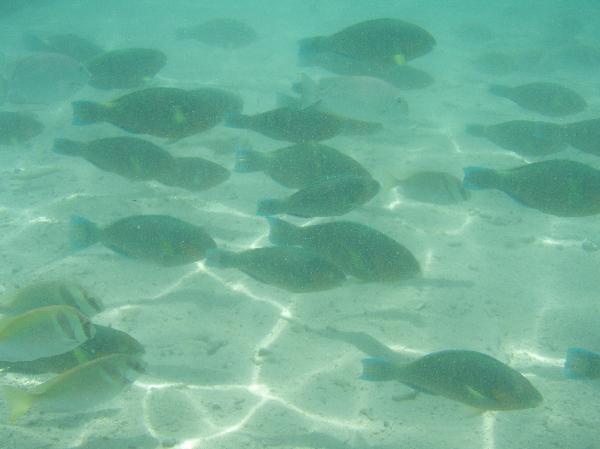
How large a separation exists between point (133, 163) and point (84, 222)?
1164 mm

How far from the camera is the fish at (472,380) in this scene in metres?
2.86

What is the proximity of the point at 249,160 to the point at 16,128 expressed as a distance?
5007 mm

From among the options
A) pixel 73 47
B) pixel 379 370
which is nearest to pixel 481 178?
pixel 379 370

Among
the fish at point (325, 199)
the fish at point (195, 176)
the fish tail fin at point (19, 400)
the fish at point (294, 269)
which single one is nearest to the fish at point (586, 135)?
the fish at point (325, 199)

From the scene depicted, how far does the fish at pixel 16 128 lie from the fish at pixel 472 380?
777 cm

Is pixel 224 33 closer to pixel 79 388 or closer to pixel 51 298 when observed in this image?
pixel 51 298

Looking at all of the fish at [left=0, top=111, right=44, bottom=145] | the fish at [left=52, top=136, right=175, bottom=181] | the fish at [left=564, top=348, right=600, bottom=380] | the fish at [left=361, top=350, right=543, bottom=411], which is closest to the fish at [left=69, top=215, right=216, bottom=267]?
the fish at [left=52, top=136, right=175, bottom=181]

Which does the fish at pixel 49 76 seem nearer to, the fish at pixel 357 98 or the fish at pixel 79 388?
the fish at pixel 357 98

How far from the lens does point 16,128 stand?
766 cm

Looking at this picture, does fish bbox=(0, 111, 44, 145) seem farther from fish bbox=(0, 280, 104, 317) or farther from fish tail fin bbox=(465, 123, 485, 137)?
fish tail fin bbox=(465, 123, 485, 137)

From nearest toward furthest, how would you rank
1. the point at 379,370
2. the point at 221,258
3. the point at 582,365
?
the point at 379,370
the point at 582,365
the point at 221,258

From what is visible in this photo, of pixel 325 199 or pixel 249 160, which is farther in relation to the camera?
pixel 249 160

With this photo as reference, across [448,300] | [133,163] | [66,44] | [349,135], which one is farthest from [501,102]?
[66,44]

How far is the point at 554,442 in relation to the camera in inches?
122
